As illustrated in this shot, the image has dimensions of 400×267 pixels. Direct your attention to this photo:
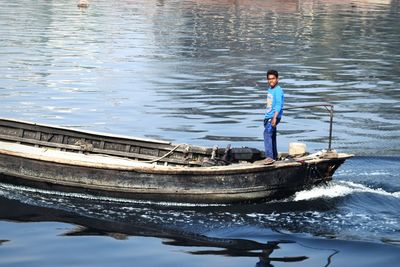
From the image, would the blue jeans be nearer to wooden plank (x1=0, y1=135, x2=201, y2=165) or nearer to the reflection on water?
wooden plank (x1=0, y1=135, x2=201, y2=165)

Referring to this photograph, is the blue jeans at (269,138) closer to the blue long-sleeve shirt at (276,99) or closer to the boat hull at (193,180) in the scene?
the blue long-sleeve shirt at (276,99)

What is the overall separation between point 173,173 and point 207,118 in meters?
11.3

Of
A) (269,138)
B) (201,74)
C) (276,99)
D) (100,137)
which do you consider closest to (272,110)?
(276,99)

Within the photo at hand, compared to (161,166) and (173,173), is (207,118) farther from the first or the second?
(173,173)

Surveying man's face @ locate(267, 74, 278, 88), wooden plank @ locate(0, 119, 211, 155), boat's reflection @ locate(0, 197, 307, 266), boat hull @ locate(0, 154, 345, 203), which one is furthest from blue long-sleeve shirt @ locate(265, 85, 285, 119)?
boat's reflection @ locate(0, 197, 307, 266)

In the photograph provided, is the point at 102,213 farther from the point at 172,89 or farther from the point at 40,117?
the point at 172,89

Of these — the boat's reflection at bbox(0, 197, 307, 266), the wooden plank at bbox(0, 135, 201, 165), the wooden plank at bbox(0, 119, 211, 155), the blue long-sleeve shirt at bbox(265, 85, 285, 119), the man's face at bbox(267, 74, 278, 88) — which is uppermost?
the man's face at bbox(267, 74, 278, 88)

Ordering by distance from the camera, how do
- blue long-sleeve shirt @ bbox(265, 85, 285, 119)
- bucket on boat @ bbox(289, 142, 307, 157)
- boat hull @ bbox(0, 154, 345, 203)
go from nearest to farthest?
boat hull @ bbox(0, 154, 345, 203) < blue long-sleeve shirt @ bbox(265, 85, 285, 119) < bucket on boat @ bbox(289, 142, 307, 157)

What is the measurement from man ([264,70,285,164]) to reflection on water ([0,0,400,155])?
20.6 feet

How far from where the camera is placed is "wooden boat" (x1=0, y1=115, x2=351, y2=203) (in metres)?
16.3

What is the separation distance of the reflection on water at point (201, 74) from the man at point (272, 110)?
20.6 feet

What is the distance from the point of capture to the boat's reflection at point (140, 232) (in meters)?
14.0

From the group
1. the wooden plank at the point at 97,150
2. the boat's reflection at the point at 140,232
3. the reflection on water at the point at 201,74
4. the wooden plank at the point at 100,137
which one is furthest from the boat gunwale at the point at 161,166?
the reflection on water at the point at 201,74

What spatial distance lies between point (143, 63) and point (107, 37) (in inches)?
571
